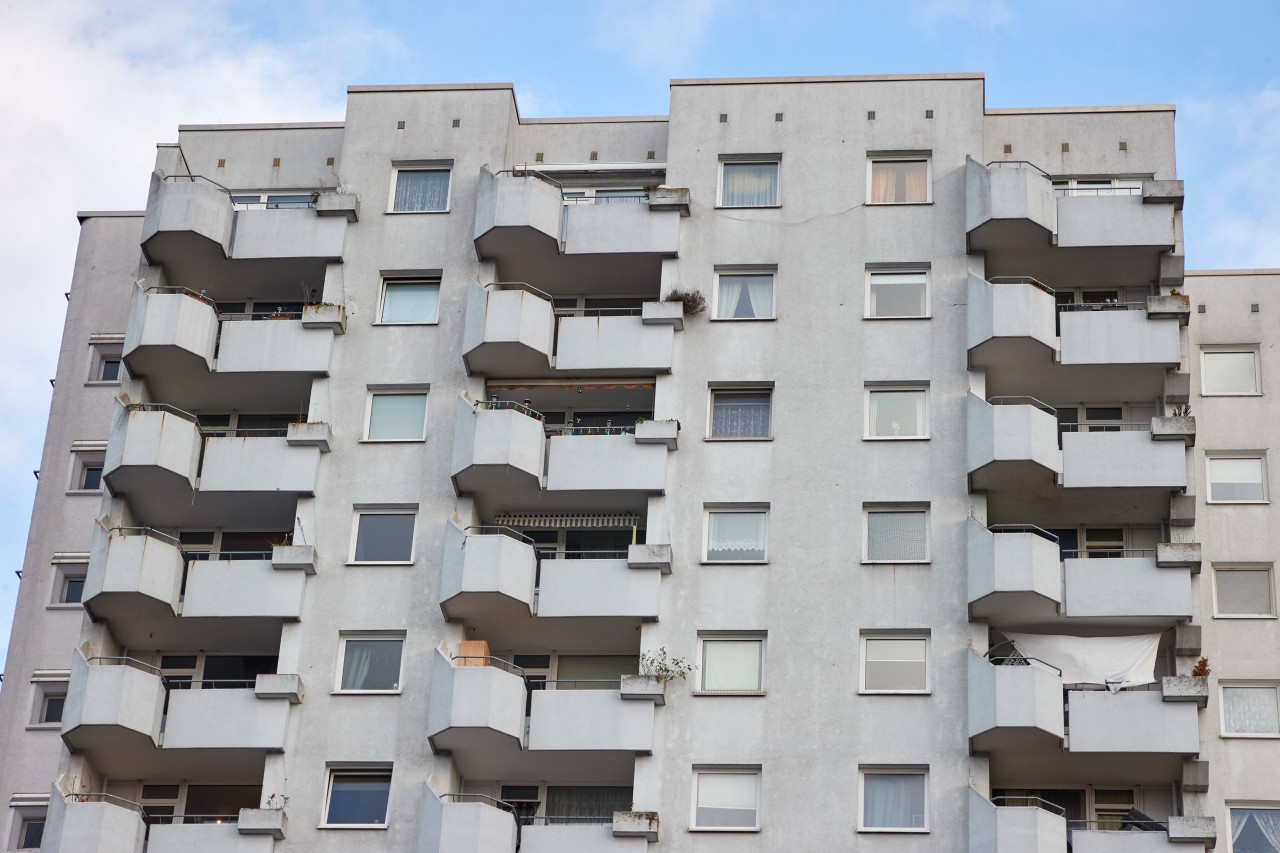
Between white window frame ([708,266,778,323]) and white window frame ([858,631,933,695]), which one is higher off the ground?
white window frame ([708,266,778,323])

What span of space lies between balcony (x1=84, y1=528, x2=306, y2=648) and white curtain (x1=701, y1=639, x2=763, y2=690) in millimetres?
9177

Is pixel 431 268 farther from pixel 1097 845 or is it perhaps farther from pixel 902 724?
pixel 1097 845

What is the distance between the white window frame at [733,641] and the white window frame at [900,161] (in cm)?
1116

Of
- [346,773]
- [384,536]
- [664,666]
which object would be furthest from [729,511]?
[346,773]

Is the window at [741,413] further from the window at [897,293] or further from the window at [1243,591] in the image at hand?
the window at [1243,591]

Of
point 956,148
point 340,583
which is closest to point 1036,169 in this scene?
point 956,148

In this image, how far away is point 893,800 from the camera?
45.5 m

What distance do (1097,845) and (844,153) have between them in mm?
17624

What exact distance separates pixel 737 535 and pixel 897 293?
7.12m

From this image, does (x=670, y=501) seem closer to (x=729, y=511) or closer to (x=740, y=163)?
(x=729, y=511)

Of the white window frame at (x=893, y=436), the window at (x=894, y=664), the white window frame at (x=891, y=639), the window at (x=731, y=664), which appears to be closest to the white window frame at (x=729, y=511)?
the window at (x=731, y=664)

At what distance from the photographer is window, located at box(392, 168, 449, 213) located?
53.3 meters

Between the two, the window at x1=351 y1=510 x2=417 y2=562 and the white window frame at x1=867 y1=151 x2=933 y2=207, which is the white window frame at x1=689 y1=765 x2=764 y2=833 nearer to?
the window at x1=351 y1=510 x2=417 y2=562

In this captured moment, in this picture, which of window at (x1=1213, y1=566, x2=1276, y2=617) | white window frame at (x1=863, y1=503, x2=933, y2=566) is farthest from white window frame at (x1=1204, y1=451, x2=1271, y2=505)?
white window frame at (x1=863, y1=503, x2=933, y2=566)
